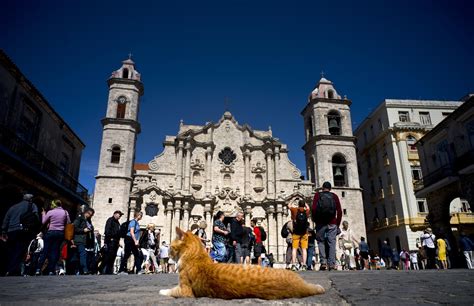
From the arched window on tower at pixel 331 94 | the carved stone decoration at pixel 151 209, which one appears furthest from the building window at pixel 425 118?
the carved stone decoration at pixel 151 209

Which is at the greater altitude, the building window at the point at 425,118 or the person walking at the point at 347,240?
the building window at the point at 425,118

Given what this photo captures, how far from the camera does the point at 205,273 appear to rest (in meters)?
2.79

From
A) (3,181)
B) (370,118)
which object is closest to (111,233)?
(3,181)

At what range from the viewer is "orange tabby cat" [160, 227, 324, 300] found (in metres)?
2.47

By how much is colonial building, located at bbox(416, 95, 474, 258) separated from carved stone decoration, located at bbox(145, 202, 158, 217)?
19.1 metres

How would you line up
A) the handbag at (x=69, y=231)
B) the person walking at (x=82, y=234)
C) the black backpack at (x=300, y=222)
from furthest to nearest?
the person walking at (x=82, y=234) → the handbag at (x=69, y=231) → the black backpack at (x=300, y=222)

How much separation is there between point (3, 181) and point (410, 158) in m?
28.0

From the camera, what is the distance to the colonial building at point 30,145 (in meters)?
12.8

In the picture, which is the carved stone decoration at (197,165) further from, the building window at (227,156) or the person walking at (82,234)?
the person walking at (82,234)

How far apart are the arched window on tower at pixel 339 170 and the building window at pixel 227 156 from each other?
8983 mm

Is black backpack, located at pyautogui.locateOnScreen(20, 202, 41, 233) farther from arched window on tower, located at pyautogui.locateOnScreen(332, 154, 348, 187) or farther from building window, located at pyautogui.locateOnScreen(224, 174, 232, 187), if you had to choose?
arched window on tower, located at pyautogui.locateOnScreen(332, 154, 348, 187)

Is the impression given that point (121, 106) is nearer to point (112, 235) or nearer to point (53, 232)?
point (112, 235)

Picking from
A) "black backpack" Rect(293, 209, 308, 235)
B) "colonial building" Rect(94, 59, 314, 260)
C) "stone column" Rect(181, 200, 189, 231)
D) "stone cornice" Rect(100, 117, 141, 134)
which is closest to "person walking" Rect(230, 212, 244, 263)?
"black backpack" Rect(293, 209, 308, 235)

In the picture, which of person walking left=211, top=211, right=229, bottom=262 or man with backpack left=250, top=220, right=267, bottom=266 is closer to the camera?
person walking left=211, top=211, right=229, bottom=262
